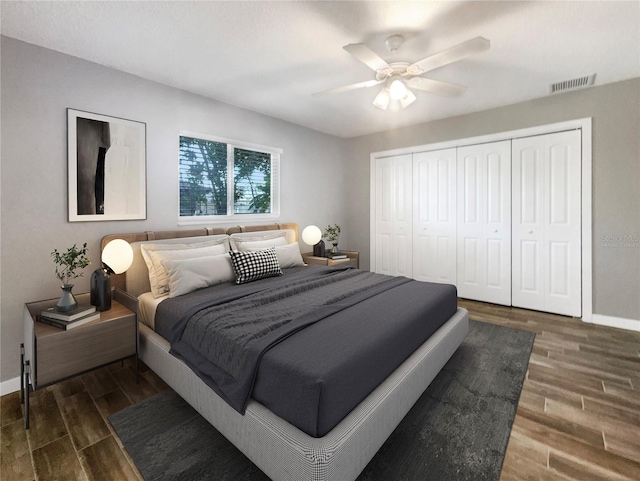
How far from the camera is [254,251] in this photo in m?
3.11

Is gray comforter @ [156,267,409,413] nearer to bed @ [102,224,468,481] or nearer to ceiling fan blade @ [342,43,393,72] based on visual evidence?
bed @ [102,224,468,481]

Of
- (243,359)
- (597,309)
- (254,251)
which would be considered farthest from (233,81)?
(597,309)

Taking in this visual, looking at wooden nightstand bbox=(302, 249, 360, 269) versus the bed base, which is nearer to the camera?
the bed base

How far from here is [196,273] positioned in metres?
2.60

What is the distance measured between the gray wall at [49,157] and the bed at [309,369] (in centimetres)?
36

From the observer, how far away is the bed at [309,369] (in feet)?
4.26

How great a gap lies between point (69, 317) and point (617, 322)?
4.98m

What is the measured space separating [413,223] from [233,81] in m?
3.16

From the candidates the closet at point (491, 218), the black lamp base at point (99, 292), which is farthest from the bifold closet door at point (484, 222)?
the black lamp base at point (99, 292)

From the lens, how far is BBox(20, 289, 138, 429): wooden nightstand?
6.17 ft

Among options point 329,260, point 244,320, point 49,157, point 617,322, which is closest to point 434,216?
point 329,260

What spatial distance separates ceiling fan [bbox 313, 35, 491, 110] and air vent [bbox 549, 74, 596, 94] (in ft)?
5.05

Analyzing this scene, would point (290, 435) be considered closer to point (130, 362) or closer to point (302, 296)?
point (302, 296)

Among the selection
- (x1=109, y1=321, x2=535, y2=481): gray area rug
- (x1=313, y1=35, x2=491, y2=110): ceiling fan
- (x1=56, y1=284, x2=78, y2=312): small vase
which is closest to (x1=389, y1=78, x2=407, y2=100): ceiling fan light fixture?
(x1=313, y1=35, x2=491, y2=110): ceiling fan
